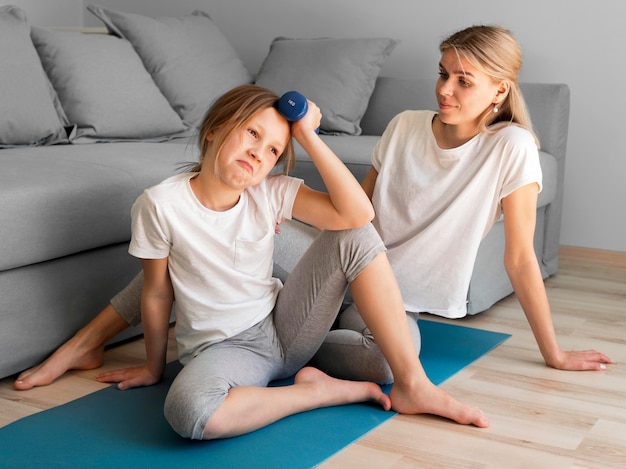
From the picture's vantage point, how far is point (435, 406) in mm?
1729

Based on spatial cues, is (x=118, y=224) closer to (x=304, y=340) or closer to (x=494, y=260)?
(x=304, y=340)

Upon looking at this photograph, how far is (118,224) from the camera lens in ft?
6.95

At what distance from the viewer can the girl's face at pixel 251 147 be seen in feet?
5.44

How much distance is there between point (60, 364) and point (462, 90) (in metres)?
1.08

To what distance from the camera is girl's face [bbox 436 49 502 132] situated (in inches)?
74.4

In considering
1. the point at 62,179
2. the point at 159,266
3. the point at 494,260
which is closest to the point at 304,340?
the point at 159,266

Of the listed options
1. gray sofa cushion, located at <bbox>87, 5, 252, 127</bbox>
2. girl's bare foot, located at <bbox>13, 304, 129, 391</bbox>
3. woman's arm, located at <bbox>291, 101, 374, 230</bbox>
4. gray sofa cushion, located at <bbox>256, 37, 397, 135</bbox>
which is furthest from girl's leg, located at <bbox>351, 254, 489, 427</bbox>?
gray sofa cushion, located at <bbox>87, 5, 252, 127</bbox>

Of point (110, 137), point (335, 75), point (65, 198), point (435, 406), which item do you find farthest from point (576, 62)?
point (65, 198)

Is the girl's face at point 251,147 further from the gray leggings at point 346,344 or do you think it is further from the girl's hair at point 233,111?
the gray leggings at point 346,344

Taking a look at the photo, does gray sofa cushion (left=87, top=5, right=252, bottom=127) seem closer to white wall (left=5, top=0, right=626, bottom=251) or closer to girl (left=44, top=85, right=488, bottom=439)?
white wall (left=5, top=0, right=626, bottom=251)

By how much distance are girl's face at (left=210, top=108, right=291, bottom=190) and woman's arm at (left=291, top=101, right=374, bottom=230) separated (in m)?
0.05

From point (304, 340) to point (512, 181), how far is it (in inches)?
23.1

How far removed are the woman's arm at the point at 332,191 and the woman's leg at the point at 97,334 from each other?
491mm

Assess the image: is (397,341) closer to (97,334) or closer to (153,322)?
(153,322)
